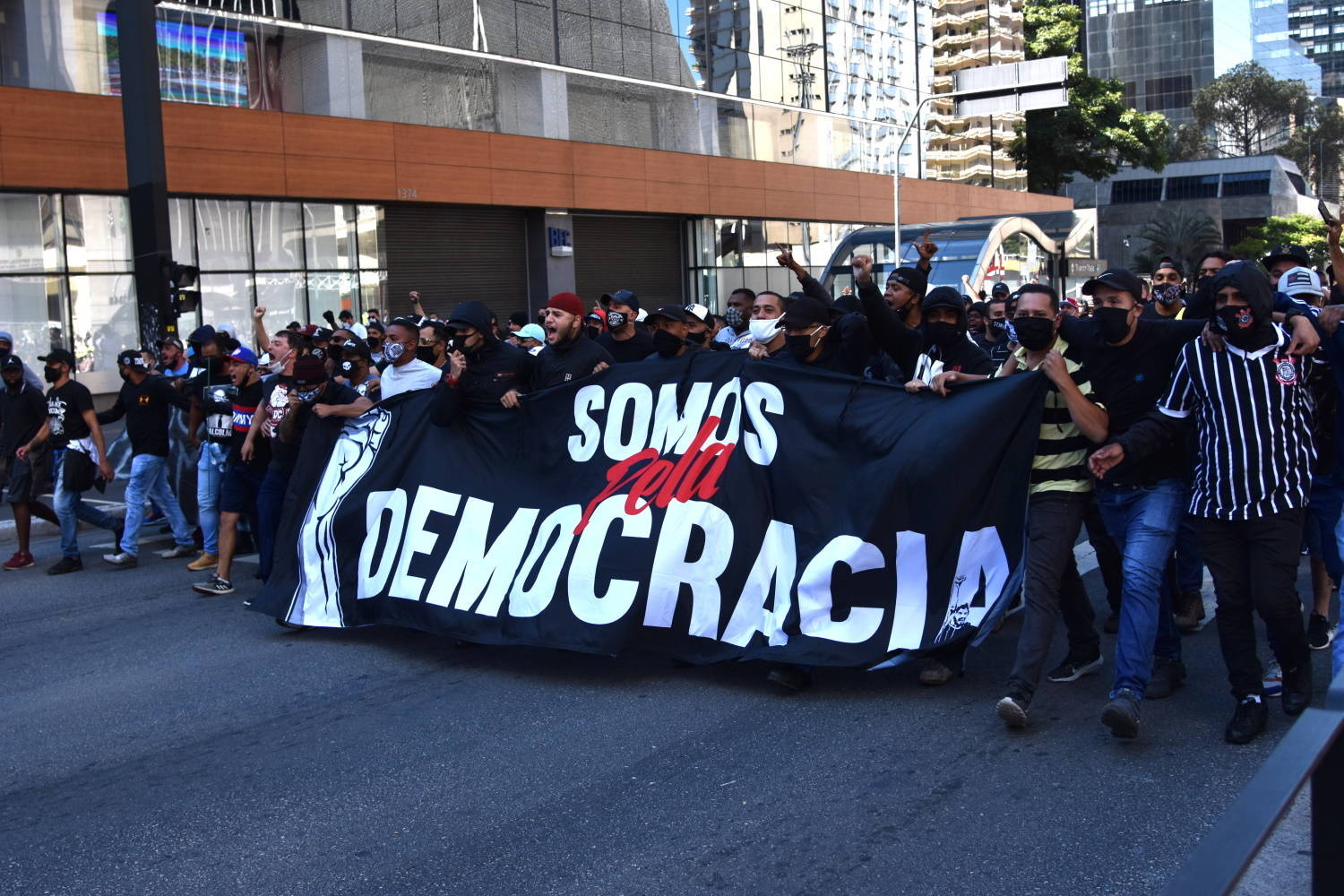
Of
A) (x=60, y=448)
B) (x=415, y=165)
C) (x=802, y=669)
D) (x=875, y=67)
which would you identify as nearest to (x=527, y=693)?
(x=802, y=669)

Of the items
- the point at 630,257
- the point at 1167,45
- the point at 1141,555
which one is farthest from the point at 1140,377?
the point at 1167,45

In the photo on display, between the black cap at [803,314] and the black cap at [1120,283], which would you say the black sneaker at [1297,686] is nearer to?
the black cap at [1120,283]

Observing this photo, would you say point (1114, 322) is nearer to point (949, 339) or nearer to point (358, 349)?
point (949, 339)

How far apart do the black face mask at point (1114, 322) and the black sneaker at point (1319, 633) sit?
7.34ft

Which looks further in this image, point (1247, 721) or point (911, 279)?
point (911, 279)

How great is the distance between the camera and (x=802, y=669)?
588 centimetres

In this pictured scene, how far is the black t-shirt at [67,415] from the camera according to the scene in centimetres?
1003

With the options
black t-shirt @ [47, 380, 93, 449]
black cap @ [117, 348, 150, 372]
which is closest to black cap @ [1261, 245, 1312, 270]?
black cap @ [117, 348, 150, 372]

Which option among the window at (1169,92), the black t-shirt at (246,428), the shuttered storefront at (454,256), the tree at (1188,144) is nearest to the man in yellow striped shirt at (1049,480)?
the black t-shirt at (246,428)

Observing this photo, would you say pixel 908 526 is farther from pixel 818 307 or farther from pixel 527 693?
pixel 527 693

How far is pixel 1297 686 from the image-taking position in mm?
5188

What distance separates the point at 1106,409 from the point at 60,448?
820 centimetres

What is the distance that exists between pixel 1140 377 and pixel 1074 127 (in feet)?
199

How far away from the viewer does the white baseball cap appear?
5996 millimetres
